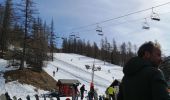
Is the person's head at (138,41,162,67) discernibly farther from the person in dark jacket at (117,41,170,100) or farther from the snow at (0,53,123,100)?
the snow at (0,53,123,100)

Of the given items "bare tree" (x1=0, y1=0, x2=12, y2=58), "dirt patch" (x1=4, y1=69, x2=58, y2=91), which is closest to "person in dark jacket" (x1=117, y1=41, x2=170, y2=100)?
"dirt patch" (x1=4, y1=69, x2=58, y2=91)

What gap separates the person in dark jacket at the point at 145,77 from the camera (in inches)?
177

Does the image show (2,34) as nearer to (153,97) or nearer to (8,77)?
(8,77)

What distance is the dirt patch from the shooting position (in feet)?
247

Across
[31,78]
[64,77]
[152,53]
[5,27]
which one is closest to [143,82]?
[152,53]

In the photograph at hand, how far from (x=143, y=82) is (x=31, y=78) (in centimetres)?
7426

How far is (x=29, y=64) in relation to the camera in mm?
83250

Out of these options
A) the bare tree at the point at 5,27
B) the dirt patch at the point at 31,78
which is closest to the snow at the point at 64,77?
the dirt patch at the point at 31,78

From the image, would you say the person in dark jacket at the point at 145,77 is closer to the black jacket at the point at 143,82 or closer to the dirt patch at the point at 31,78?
the black jacket at the point at 143,82

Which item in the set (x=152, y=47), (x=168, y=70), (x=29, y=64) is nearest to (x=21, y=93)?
(x=29, y=64)

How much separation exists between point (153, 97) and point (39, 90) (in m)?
68.0

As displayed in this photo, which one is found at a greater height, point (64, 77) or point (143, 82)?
point (143, 82)

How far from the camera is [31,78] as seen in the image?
78062 millimetres

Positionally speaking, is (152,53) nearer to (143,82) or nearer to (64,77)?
(143,82)
